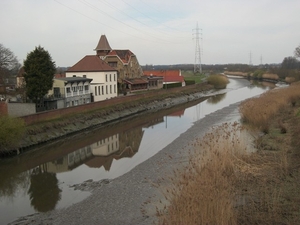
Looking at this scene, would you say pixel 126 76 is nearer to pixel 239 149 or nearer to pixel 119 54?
pixel 119 54

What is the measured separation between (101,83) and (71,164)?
19903 millimetres

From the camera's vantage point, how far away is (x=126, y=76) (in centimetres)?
4647

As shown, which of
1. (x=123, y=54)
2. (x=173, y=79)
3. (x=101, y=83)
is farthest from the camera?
(x=173, y=79)

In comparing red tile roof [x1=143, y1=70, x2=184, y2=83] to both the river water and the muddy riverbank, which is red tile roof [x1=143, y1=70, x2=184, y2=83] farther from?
the muddy riverbank

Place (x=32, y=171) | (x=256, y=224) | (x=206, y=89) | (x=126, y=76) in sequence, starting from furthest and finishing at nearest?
1. (x=206, y=89)
2. (x=126, y=76)
3. (x=32, y=171)
4. (x=256, y=224)

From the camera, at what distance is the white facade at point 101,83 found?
34938 millimetres

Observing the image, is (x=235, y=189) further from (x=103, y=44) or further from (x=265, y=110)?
(x=103, y=44)

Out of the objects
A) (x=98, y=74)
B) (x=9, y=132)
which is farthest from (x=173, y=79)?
(x=9, y=132)

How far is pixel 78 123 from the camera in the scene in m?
25.4

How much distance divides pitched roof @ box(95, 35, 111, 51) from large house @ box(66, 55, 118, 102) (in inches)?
413

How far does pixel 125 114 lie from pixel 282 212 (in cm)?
2539

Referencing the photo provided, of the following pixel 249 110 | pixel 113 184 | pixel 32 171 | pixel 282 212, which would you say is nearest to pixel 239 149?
pixel 282 212

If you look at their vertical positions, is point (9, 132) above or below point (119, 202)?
above

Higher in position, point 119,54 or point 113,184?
point 119,54
